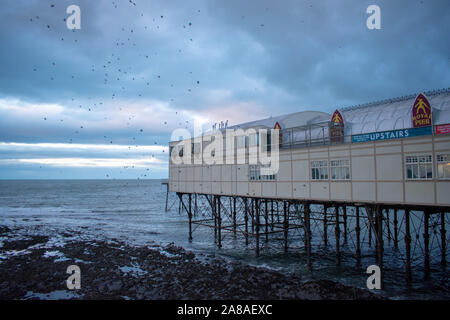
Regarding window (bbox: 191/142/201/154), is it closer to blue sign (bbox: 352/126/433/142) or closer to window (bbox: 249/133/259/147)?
window (bbox: 249/133/259/147)

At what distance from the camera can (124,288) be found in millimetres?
19422

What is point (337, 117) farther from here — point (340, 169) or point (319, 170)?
point (340, 169)

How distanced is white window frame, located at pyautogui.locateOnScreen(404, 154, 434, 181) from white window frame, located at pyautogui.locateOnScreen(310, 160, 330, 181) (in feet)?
15.8

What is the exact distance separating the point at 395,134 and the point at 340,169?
3817mm

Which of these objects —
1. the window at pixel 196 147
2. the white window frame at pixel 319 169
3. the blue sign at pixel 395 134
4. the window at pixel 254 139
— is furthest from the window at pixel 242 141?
the blue sign at pixel 395 134

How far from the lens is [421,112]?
60.0 feet

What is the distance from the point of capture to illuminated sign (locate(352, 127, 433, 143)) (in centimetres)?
1615

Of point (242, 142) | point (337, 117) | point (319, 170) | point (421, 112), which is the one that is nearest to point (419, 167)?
point (421, 112)

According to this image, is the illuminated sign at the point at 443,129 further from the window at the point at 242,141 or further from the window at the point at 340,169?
the window at the point at 242,141

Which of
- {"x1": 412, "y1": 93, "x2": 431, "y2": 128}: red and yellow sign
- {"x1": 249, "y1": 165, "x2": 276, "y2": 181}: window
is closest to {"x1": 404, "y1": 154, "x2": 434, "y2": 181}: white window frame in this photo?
{"x1": 412, "y1": 93, "x2": 431, "y2": 128}: red and yellow sign
